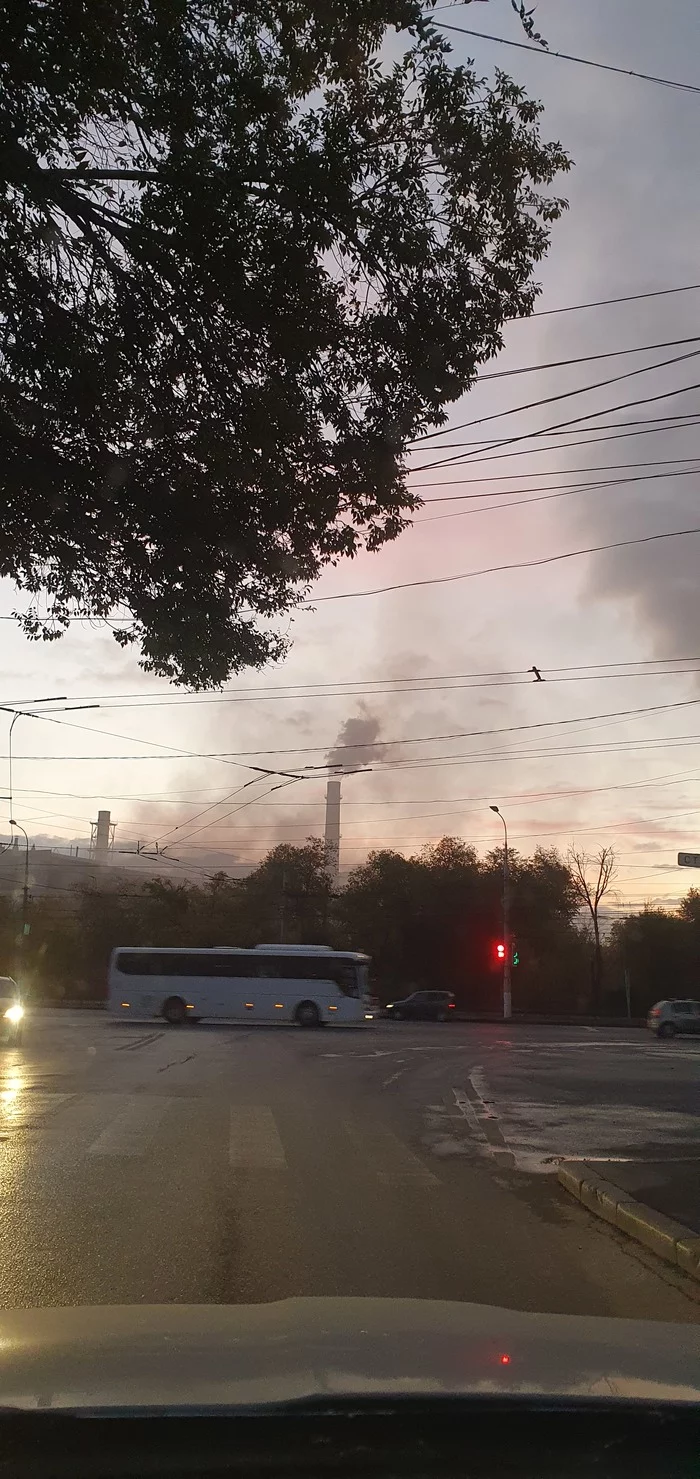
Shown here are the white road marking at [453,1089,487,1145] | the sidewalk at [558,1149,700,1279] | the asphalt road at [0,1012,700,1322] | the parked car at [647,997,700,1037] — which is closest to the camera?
the asphalt road at [0,1012,700,1322]

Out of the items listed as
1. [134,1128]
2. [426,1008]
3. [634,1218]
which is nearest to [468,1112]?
[134,1128]

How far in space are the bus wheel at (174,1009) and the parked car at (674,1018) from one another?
57.0 feet

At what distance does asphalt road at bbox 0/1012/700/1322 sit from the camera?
223 inches

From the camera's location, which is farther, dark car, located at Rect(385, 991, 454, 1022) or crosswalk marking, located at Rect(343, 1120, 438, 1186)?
dark car, located at Rect(385, 991, 454, 1022)

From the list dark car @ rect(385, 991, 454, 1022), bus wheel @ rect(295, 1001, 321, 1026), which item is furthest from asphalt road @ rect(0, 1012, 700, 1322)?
dark car @ rect(385, 991, 454, 1022)

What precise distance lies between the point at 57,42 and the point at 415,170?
2.73 meters

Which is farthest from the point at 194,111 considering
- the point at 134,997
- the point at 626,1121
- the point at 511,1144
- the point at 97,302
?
the point at 134,997

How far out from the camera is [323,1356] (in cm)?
293

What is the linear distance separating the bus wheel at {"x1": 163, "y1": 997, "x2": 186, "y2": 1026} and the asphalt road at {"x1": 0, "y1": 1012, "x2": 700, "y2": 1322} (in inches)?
750

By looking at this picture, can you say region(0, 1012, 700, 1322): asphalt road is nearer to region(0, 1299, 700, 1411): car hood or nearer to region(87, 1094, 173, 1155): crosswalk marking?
region(87, 1094, 173, 1155): crosswalk marking

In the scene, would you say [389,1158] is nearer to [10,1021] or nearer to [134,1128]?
[134,1128]

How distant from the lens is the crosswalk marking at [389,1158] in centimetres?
890

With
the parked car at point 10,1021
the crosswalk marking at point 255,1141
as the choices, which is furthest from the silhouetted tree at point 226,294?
the parked car at point 10,1021

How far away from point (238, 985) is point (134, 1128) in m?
27.4
